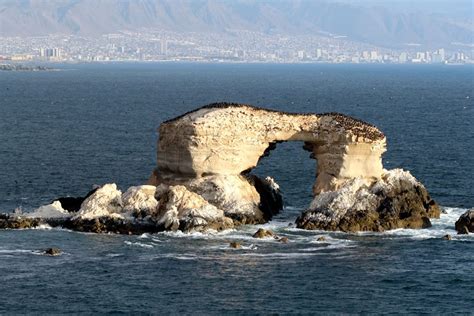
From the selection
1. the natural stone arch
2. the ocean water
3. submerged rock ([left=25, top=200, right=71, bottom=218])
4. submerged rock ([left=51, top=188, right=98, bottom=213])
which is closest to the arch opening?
the ocean water

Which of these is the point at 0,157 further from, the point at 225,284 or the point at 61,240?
the point at 225,284

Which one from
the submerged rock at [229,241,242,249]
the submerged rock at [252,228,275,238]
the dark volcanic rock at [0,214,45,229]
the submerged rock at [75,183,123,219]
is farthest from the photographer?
the submerged rock at [75,183,123,219]

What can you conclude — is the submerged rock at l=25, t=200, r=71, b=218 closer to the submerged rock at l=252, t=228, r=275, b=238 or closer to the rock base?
the rock base

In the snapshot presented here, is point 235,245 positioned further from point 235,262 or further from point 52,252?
point 52,252

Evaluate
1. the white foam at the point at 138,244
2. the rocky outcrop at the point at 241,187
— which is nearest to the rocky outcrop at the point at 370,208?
the rocky outcrop at the point at 241,187

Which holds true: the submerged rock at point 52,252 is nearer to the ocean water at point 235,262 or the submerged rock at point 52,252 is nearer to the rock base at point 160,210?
the ocean water at point 235,262
